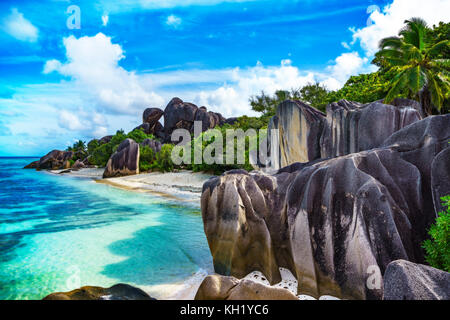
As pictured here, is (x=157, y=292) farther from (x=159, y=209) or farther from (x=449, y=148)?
(x=159, y=209)

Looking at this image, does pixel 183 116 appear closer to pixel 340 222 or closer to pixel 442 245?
pixel 340 222

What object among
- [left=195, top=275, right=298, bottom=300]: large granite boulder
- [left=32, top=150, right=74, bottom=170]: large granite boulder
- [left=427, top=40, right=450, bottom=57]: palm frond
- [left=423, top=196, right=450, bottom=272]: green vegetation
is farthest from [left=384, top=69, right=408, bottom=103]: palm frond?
[left=32, top=150, right=74, bottom=170]: large granite boulder

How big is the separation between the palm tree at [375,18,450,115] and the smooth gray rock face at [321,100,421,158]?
8.82 meters

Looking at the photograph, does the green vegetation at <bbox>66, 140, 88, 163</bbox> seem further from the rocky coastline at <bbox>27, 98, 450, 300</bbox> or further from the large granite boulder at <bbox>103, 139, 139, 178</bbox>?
the rocky coastline at <bbox>27, 98, 450, 300</bbox>

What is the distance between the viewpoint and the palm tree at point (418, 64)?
15789 mm

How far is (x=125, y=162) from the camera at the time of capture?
27.5 metres

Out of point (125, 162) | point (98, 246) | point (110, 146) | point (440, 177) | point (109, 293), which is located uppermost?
point (110, 146)

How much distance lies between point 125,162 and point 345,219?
26214 millimetres

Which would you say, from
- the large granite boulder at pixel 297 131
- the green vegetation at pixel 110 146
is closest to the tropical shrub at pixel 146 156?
the green vegetation at pixel 110 146

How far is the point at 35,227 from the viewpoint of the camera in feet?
36.4

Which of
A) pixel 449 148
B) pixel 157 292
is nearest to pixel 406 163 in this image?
pixel 449 148

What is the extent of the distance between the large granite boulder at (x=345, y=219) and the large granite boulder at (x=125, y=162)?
79.0 ft

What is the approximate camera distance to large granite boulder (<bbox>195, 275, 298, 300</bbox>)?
133 inches

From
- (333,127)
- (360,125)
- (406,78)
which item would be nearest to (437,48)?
(406,78)
